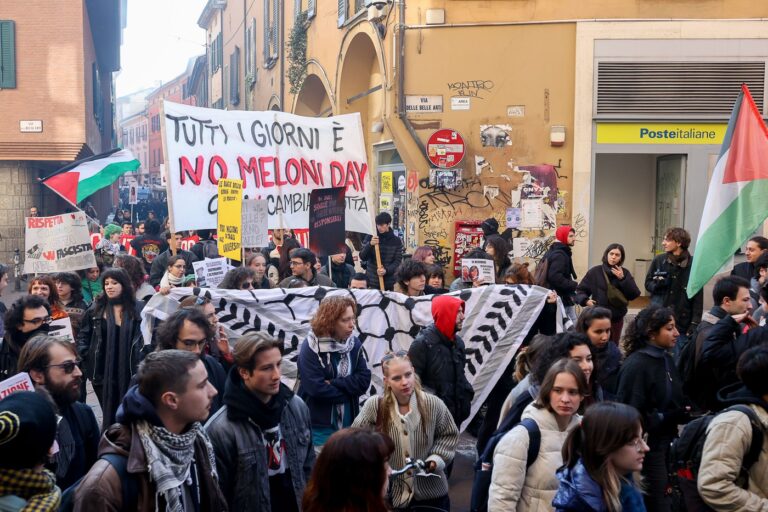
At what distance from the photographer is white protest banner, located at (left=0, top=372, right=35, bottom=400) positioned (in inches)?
175

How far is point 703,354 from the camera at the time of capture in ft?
20.9

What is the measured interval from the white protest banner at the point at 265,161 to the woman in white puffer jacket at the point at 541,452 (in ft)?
19.2

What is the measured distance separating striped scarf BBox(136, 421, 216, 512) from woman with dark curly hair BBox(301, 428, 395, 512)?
1.89 feet

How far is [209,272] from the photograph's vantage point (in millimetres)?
9312

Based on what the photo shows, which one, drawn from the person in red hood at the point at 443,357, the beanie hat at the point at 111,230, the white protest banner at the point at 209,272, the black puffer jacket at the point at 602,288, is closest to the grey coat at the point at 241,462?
the person in red hood at the point at 443,357

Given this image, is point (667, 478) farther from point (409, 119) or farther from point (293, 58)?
point (293, 58)

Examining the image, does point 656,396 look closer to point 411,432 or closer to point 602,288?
point 411,432

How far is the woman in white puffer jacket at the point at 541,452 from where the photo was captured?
428 centimetres

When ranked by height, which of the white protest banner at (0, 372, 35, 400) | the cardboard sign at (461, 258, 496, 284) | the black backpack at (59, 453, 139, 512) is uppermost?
the cardboard sign at (461, 258, 496, 284)

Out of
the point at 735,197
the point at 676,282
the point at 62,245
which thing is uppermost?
the point at 735,197

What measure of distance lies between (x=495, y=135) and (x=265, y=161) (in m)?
6.87

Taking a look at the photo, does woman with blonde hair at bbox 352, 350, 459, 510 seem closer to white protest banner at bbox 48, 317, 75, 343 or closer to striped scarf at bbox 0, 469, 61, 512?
striped scarf at bbox 0, 469, 61, 512

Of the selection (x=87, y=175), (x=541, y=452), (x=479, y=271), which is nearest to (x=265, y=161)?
(x=479, y=271)

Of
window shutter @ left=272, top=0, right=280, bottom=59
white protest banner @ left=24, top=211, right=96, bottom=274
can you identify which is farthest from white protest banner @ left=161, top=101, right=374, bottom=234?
window shutter @ left=272, top=0, right=280, bottom=59
